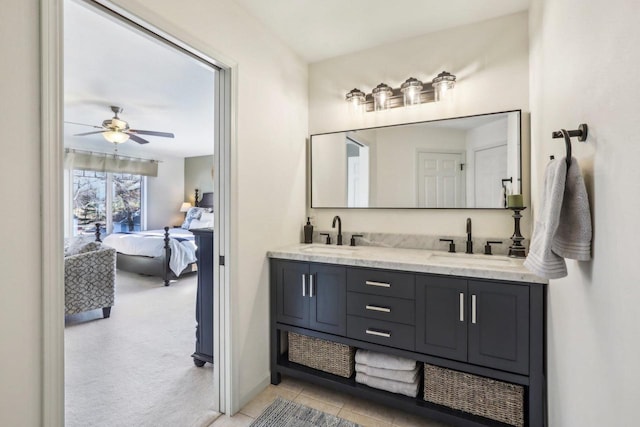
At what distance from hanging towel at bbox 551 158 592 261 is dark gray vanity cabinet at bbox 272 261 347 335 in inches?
50.0

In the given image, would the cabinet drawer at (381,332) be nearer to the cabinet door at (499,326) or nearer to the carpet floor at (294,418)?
the cabinet door at (499,326)

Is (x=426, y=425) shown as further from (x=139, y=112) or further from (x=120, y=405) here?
(x=139, y=112)

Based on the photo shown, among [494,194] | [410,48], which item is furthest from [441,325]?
[410,48]

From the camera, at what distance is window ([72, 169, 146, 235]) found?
20.2 ft

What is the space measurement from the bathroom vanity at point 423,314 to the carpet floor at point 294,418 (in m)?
0.18

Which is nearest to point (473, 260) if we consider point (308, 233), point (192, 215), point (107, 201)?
point (308, 233)

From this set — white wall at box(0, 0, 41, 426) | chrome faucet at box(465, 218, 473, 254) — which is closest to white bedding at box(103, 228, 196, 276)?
white wall at box(0, 0, 41, 426)

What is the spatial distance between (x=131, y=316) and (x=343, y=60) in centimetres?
365

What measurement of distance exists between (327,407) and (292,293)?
0.76 metres

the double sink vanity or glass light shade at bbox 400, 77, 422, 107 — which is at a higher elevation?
glass light shade at bbox 400, 77, 422, 107

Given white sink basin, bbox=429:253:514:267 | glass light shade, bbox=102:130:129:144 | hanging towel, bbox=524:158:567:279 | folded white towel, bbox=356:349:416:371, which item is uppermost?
glass light shade, bbox=102:130:129:144

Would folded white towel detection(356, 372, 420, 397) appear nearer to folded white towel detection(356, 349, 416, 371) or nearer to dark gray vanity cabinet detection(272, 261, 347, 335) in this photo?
folded white towel detection(356, 349, 416, 371)

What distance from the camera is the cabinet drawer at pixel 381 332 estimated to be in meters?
1.81

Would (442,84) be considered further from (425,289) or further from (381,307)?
(381,307)
